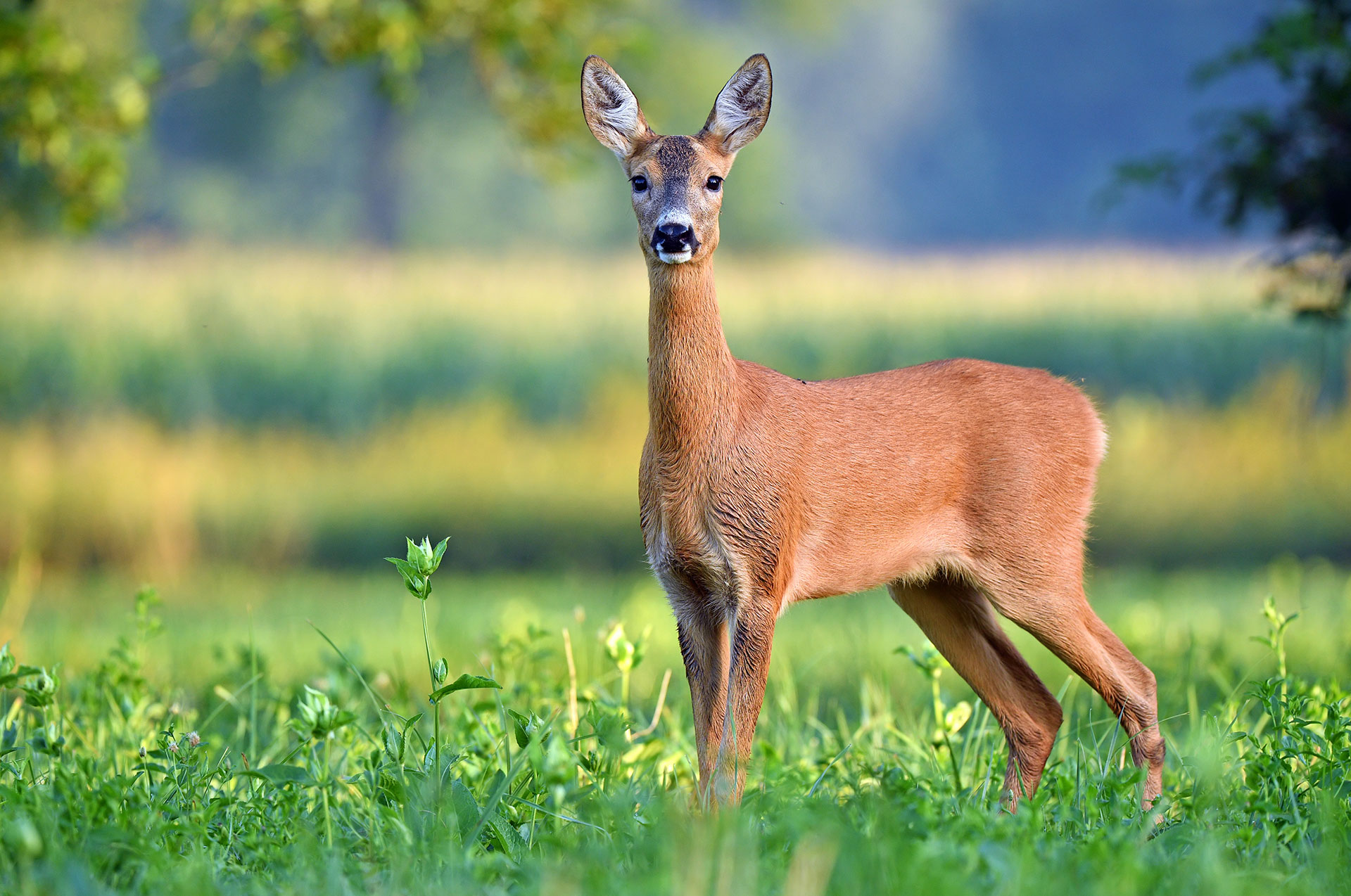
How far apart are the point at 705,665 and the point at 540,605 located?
530cm

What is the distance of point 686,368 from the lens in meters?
3.73

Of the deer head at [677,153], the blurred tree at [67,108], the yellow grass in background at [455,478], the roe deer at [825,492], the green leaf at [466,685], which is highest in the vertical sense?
the blurred tree at [67,108]

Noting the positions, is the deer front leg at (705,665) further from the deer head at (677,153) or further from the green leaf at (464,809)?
the deer head at (677,153)

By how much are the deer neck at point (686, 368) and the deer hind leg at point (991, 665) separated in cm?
102

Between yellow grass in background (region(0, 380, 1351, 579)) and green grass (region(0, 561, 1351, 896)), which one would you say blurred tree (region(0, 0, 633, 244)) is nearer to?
green grass (region(0, 561, 1351, 896))

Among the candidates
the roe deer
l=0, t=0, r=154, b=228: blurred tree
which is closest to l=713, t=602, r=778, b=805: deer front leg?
the roe deer

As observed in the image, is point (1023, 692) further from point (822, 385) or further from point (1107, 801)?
point (822, 385)

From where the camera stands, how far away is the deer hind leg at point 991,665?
418cm

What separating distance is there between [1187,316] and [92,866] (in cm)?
1127

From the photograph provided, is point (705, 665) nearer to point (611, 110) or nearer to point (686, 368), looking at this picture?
point (686, 368)

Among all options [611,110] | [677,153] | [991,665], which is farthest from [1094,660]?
[611,110]

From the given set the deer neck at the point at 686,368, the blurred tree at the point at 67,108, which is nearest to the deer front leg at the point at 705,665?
the deer neck at the point at 686,368

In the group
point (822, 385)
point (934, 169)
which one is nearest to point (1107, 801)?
point (822, 385)

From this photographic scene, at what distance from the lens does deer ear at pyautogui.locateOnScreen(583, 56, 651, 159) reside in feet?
12.9
